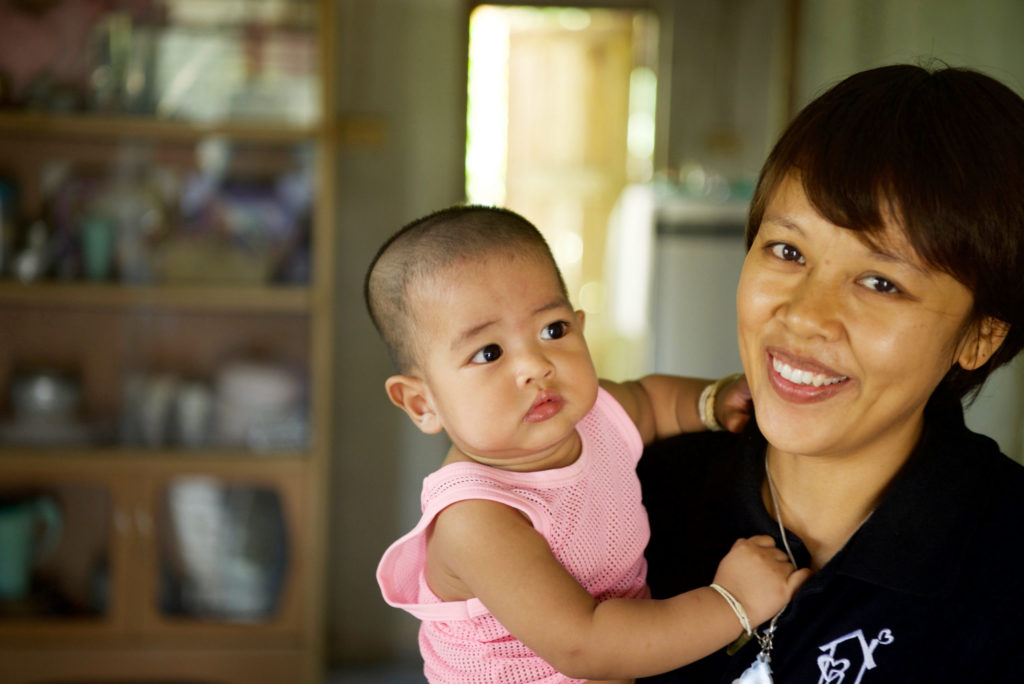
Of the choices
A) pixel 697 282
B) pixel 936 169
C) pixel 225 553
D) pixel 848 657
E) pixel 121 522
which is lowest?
pixel 225 553

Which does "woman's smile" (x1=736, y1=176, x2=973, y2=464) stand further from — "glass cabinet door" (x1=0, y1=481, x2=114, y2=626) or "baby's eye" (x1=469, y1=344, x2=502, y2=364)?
"glass cabinet door" (x1=0, y1=481, x2=114, y2=626)

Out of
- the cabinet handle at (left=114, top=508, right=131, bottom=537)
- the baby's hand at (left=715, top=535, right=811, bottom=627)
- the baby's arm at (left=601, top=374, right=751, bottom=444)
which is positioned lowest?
the cabinet handle at (left=114, top=508, right=131, bottom=537)

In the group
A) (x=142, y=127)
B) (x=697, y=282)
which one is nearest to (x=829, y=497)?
(x=697, y=282)

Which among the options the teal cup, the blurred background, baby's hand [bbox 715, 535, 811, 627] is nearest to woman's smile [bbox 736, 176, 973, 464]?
baby's hand [bbox 715, 535, 811, 627]

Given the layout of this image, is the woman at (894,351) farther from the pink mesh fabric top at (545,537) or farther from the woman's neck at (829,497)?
the pink mesh fabric top at (545,537)

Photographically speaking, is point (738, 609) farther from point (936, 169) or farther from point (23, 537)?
point (23, 537)

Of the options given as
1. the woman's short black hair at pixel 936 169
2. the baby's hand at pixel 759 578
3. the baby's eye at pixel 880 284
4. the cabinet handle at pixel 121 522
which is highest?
the woman's short black hair at pixel 936 169

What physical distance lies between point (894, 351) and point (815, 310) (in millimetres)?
87

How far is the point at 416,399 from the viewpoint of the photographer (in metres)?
1.13

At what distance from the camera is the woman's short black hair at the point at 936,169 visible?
0.93m

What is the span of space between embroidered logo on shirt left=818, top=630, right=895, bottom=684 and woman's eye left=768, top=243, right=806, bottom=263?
1.27 feet

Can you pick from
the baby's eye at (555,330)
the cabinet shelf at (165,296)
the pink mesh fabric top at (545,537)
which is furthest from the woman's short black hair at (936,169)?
the cabinet shelf at (165,296)

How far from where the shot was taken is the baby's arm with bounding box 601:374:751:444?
4.10ft

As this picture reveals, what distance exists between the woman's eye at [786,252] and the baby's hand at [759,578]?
1.02 ft
